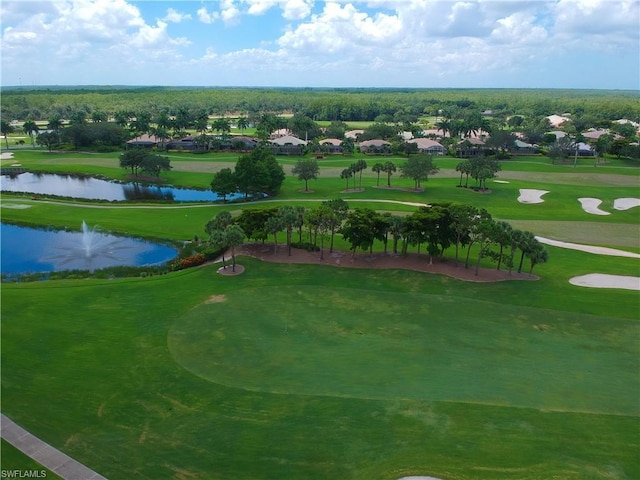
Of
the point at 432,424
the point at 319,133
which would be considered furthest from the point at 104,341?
the point at 319,133

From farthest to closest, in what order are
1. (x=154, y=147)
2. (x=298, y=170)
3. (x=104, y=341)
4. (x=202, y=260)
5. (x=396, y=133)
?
(x=396, y=133)
(x=154, y=147)
(x=298, y=170)
(x=202, y=260)
(x=104, y=341)

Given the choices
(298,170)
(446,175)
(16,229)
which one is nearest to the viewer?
(16,229)

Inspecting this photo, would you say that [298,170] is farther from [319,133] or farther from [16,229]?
[319,133]

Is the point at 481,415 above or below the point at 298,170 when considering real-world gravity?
below

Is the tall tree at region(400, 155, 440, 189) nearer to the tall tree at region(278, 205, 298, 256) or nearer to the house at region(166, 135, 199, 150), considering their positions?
the tall tree at region(278, 205, 298, 256)

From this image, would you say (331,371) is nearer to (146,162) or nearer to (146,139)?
(146,162)
